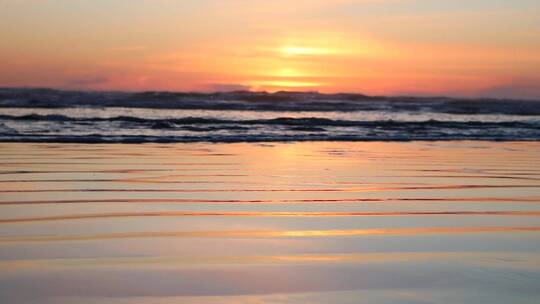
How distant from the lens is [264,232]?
4922mm

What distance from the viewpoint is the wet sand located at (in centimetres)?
356

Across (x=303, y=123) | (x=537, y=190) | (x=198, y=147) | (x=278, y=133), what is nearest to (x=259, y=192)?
(x=537, y=190)

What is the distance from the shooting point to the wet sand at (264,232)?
3.56 metres

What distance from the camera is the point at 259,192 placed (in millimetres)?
6910

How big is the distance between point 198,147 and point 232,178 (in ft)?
14.4

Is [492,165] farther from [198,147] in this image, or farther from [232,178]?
[198,147]

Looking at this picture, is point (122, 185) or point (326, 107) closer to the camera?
point (122, 185)

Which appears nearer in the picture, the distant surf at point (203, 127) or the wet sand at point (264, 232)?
the wet sand at point (264, 232)

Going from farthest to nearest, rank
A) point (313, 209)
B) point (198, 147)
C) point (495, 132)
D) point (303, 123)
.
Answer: point (303, 123) < point (495, 132) < point (198, 147) < point (313, 209)

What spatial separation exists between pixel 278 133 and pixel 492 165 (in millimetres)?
6837

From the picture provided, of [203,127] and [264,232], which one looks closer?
[264,232]

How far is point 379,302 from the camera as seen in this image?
336 centimetres

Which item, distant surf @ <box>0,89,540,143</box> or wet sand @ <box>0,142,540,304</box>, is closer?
wet sand @ <box>0,142,540,304</box>

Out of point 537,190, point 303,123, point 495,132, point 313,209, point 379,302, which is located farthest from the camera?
point 303,123
